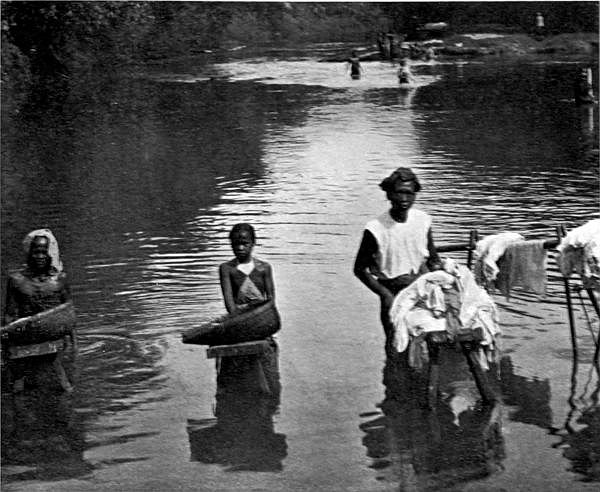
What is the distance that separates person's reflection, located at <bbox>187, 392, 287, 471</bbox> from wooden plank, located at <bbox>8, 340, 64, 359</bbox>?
113 centimetres

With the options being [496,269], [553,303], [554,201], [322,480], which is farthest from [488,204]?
[322,480]

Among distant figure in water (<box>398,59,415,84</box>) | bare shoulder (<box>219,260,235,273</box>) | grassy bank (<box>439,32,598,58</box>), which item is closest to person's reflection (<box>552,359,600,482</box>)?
bare shoulder (<box>219,260,235,273</box>)

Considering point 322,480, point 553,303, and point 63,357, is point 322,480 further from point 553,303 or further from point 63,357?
point 553,303

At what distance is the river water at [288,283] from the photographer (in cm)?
662

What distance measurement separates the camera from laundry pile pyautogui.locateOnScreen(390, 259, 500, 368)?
23.6 ft

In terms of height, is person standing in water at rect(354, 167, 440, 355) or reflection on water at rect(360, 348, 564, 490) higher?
person standing in water at rect(354, 167, 440, 355)

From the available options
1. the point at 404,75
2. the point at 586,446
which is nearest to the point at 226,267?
the point at 586,446

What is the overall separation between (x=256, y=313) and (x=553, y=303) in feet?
12.7

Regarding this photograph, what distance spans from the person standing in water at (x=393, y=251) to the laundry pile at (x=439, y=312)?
431mm

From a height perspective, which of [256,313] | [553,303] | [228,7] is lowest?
[553,303]

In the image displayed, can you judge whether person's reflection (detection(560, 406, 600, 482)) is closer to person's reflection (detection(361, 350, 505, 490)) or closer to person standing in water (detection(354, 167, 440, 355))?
person's reflection (detection(361, 350, 505, 490))

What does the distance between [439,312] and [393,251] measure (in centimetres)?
74

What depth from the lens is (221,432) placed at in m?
7.15

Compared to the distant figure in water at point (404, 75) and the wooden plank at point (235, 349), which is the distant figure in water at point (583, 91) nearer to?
the distant figure in water at point (404, 75)
